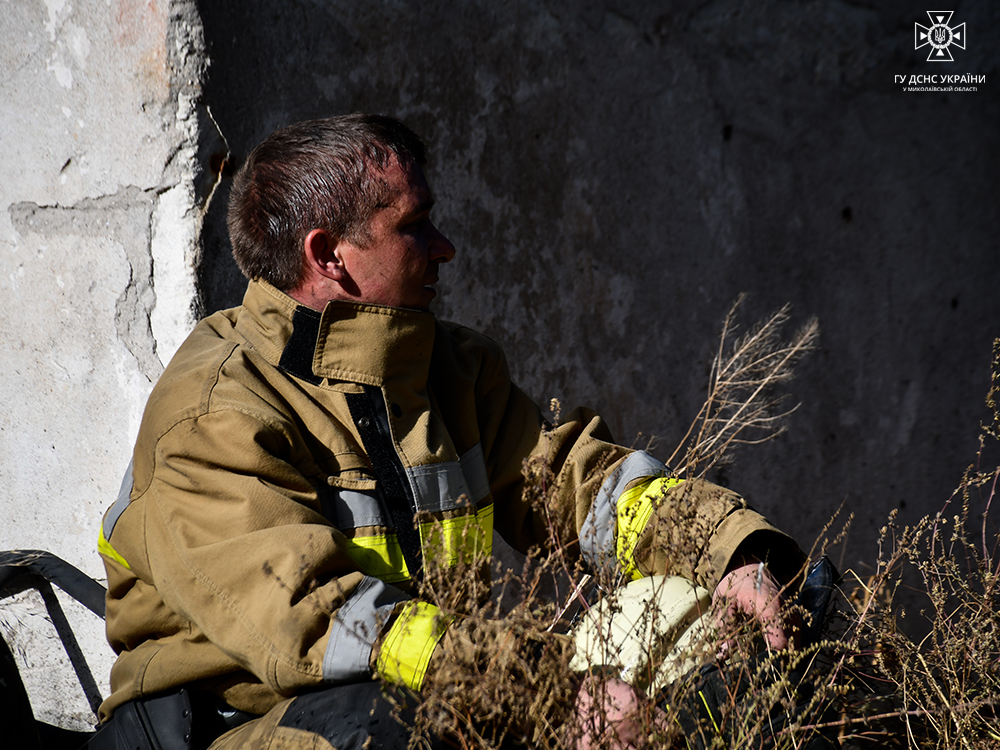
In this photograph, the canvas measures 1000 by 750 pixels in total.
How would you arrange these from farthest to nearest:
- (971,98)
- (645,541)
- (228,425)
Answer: (971,98)
(645,541)
(228,425)

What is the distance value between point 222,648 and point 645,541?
78 centimetres

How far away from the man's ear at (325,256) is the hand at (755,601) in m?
0.89

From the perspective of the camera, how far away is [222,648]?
1.24 meters

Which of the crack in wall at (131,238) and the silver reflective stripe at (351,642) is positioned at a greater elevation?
the crack in wall at (131,238)

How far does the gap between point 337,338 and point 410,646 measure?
1.89ft

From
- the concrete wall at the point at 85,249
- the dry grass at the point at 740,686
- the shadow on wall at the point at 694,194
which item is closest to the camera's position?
the dry grass at the point at 740,686

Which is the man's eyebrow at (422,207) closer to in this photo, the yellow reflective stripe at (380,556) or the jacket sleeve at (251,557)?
the jacket sleeve at (251,557)

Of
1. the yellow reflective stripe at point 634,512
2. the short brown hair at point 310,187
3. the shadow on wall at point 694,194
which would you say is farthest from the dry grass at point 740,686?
the shadow on wall at point 694,194

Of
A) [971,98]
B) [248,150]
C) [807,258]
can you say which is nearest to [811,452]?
[807,258]

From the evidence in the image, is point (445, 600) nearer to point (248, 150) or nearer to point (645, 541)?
point (645, 541)

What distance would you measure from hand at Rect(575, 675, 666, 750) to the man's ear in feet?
2.82

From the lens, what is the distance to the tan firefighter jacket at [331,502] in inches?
47.9

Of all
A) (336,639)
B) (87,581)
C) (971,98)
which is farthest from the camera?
(971,98)

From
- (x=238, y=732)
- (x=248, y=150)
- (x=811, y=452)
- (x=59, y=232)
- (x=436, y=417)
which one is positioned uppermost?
(x=248, y=150)
